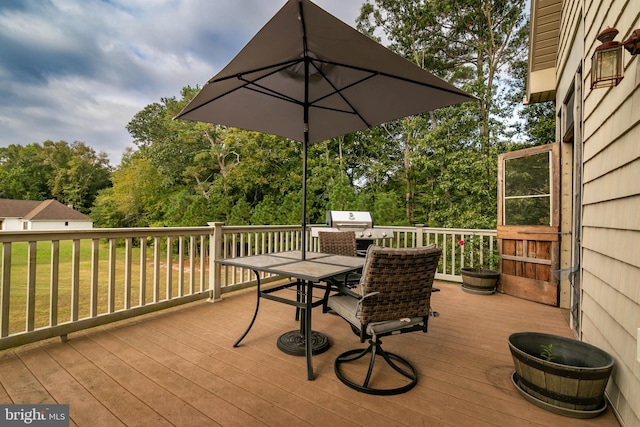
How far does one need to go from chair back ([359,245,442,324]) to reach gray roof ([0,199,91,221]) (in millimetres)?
29557

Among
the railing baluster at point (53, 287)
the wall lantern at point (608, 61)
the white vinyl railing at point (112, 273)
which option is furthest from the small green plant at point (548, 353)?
the railing baluster at point (53, 287)

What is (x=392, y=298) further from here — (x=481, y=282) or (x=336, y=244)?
(x=481, y=282)

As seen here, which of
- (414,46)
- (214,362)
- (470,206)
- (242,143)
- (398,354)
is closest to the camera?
(214,362)

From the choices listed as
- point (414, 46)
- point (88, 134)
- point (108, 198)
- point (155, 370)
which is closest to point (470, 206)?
point (414, 46)

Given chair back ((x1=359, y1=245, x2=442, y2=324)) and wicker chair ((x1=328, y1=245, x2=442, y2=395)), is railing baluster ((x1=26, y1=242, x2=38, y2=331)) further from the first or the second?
chair back ((x1=359, y1=245, x2=442, y2=324))

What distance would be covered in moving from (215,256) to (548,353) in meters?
3.18

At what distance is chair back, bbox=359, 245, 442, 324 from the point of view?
1.61 meters

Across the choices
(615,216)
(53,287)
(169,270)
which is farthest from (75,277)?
(615,216)

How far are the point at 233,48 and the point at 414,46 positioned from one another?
7.70m

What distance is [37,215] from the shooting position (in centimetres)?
2223

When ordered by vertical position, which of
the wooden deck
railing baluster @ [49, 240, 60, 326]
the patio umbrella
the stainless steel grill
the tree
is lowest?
the wooden deck

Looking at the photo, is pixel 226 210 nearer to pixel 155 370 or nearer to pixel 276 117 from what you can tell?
pixel 276 117

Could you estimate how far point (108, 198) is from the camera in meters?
17.5

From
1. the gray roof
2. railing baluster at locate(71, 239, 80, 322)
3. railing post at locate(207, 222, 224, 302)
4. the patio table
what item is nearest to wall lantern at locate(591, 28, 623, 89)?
the patio table
